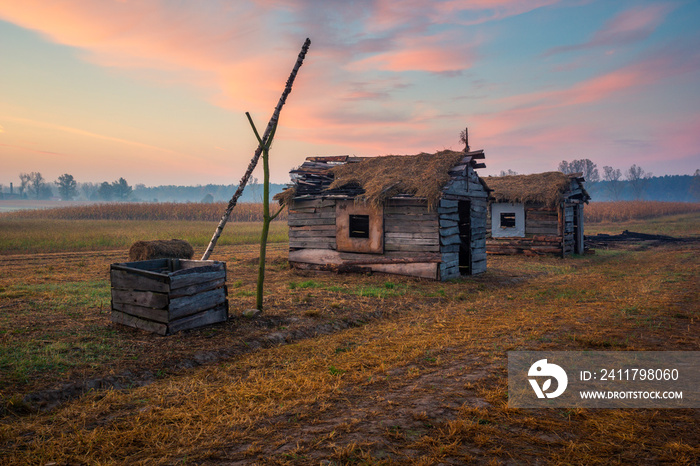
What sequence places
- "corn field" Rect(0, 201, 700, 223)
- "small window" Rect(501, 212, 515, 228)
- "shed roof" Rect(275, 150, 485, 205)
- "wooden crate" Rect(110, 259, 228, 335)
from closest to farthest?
"wooden crate" Rect(110, 259, 228, 335), "shed roof" Rect(275, 150, 485, 205), "small window" Rect(501, 212, 515, 228), "corn field" Rect(0, 201, 700, 223)

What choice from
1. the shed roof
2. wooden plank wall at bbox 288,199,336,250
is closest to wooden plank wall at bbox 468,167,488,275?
the shed roof

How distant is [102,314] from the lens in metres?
8.51

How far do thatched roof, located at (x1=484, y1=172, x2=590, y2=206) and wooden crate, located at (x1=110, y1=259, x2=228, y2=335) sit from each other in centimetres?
1859

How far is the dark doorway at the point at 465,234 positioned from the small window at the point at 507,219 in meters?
7.86

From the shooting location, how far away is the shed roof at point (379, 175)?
14.1 meters

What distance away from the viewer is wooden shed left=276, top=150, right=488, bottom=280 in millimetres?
14242

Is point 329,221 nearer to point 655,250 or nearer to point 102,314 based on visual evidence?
point 102,314

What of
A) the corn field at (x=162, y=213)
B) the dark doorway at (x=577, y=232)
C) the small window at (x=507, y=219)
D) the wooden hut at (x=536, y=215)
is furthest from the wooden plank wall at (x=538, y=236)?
the corn field at (x=162, y=213)

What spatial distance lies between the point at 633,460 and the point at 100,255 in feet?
72.3


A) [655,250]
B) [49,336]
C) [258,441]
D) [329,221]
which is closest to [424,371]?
[258,441]

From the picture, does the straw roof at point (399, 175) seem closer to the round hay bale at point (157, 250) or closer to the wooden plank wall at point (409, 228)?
the wooden plank wall at point (409, 228)

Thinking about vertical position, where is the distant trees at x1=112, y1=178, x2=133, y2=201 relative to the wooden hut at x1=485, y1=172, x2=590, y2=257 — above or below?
above

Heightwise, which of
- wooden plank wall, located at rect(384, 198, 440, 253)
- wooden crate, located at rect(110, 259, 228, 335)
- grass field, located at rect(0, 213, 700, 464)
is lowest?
grass field, located at rect(0, 213, 700, 464)

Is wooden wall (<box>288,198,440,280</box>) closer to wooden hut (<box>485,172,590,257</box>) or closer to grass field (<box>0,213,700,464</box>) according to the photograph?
grass field (<box>0,213,700,464</box>)
